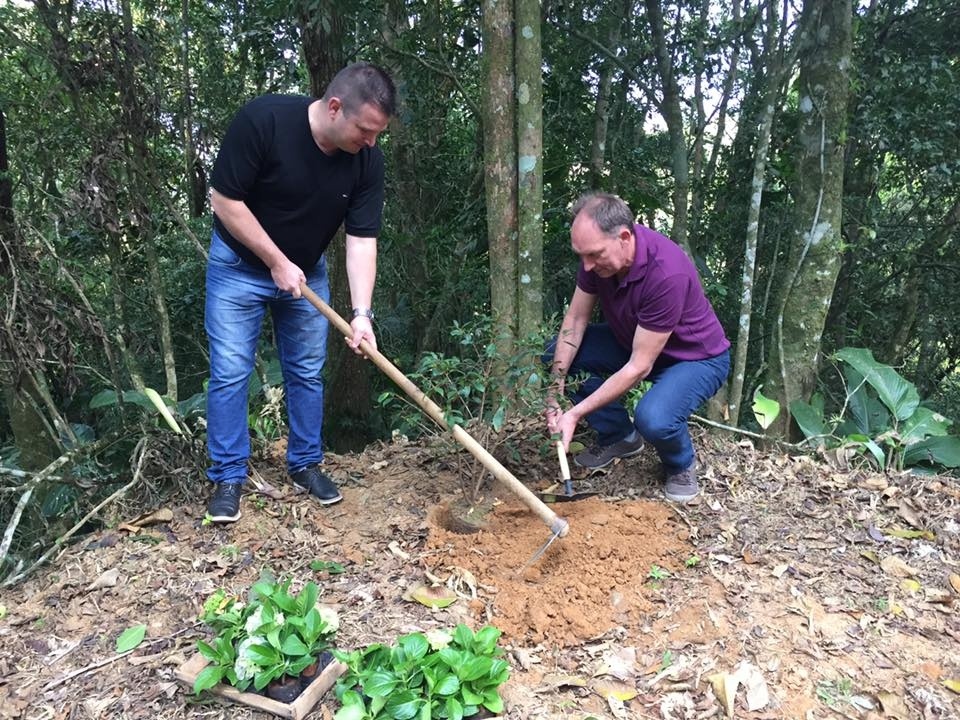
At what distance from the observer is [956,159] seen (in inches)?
237

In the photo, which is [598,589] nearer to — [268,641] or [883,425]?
[268,641]

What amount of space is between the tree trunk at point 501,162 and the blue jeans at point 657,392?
373 millimetres

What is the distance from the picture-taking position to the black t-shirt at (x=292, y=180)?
9.04 ft

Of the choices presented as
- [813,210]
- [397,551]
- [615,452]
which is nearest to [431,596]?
[397,551]

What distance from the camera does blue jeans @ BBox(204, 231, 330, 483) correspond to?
299cm

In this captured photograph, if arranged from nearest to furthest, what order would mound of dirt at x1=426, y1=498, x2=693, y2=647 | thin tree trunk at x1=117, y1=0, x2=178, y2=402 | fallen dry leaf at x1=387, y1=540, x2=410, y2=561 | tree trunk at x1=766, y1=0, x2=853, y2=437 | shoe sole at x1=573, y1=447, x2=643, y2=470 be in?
mound of dirt at x1=426, y1=498, x2=693, y2=647 < fallen dry leaf at x1=387, y1=540, x2=410, y2=561 < shoe sole at x1=573, y1=447, x2=643, y2=470 < thin tree trunk at x1=117, y1=0, x2=178, y2=402 < tree trunk at x1=766, y1=0, x2=853, y2=437

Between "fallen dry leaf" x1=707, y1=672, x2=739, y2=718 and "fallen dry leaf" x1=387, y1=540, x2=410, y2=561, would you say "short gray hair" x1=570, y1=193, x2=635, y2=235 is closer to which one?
"fallen dry leaf" x1=387, y1=540, x2=410, y2=561

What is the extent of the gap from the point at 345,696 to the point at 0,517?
318 centimetres

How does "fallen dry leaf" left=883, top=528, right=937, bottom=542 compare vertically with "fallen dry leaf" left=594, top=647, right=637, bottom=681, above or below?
above

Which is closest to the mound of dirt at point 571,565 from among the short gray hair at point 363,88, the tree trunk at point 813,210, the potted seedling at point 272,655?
the potted seedling at point 272,655

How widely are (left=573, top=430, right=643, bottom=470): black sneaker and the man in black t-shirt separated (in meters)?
1.31

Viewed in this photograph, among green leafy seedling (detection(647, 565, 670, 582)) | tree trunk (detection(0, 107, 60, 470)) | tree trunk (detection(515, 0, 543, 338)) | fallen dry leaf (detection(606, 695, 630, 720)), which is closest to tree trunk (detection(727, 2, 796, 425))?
tree trunk (detection(515, 0, 543, 338))

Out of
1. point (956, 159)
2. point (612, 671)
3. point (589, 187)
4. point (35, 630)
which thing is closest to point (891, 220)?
point (956, 159)

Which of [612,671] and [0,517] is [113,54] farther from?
[612,671]
